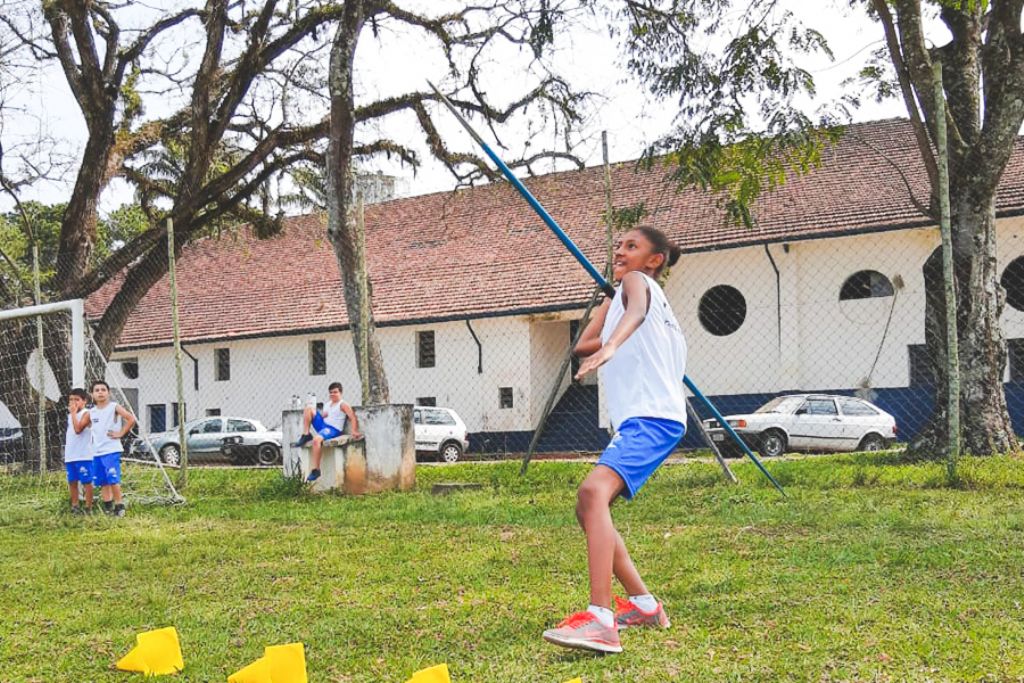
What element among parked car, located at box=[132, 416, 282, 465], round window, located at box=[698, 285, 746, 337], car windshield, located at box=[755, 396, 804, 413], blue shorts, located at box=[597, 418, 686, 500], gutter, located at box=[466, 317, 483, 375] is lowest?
parked car, located at box=[132, 416, 282, 465]

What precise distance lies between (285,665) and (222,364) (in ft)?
98.8

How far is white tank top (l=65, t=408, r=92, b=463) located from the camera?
37.8ft

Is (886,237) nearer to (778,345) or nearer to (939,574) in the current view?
(778,345)

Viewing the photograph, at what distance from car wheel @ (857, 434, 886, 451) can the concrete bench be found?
12.2 m

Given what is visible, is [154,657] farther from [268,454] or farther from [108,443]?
[268,454]

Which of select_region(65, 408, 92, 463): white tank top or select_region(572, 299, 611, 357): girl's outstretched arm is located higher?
select_region(572, 299, 611, 357): girl's outstretched arm

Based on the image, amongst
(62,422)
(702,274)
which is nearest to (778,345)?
(702,274)

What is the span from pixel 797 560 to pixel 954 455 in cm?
373

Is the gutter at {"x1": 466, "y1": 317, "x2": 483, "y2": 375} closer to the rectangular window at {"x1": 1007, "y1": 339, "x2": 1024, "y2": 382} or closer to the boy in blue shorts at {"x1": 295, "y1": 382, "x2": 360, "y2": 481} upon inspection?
the rectangular window at {"x1": 1007, "y1": 339, "x2": 1024, "y2": 382}

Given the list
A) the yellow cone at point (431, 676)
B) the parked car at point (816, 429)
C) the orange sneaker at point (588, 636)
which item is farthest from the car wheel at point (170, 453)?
the yellow cone at point (431, 676)

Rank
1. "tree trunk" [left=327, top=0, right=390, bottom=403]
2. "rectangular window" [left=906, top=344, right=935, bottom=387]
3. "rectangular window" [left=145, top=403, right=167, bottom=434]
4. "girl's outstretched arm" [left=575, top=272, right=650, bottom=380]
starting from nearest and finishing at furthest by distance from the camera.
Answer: "girl's outstretched arm" [left=575, top=272, right=650, bottom=380], "tree trunk" [left=327, top=0, right=390, bottom=403], "rectangular window" [left=906, top=344, right=935, bottom=387], "rectangular window" [left=145, top=403, right=167, bottom=434]

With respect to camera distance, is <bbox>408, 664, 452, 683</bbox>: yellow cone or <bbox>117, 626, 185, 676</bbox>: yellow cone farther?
<bbox>117, 626, 185, 676</bbox>: yellow cone

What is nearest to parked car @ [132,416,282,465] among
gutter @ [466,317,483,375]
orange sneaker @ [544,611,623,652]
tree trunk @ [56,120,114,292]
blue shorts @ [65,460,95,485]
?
gutter @ [466,317,483,375]

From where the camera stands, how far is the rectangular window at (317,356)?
31203 mm
